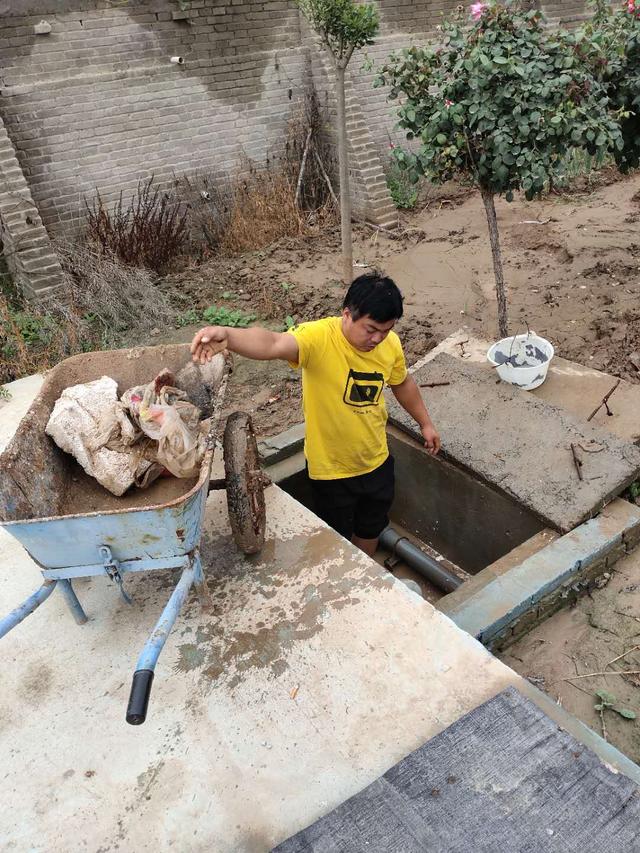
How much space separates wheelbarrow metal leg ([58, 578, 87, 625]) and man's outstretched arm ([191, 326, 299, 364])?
1095 mm

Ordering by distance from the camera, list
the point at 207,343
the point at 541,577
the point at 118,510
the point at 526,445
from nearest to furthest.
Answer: the point at 118,510 < the point at 207,343 < the point at 541,577 < the point at 526,445

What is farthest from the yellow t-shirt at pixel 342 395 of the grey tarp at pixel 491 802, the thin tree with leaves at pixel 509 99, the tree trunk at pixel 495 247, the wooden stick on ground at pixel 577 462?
the tree trunk at pixel 495 247

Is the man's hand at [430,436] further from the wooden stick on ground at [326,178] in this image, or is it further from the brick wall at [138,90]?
the wooden stick on ground at [326,178]

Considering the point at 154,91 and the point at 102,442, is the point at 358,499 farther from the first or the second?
the point at 154,91

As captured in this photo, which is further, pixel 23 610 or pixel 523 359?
pixel 523 359

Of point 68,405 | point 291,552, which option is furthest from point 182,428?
point 291,552

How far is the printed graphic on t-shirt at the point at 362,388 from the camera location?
9.45 feet

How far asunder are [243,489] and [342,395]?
2.11ft

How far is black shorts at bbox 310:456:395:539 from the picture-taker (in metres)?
3.28

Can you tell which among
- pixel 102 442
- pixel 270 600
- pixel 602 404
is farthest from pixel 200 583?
pixel 602 404

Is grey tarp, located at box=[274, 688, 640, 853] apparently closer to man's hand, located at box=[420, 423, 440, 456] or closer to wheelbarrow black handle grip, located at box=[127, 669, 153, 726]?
wheelbarrow black handle grip, located at box=[127, 669, 153, 726]

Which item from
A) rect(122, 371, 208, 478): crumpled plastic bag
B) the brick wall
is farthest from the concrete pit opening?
the brick wall

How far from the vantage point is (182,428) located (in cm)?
267

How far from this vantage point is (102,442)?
2764 millimetres
